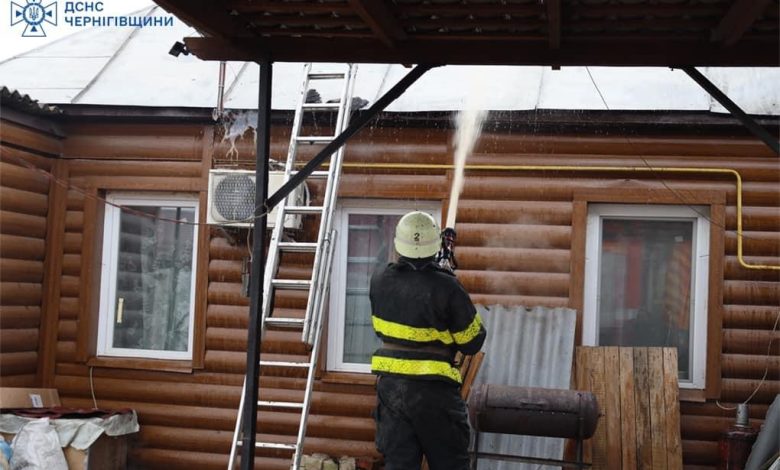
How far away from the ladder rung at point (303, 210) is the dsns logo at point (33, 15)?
495 cm

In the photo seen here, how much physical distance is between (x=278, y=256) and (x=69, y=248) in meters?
2.17

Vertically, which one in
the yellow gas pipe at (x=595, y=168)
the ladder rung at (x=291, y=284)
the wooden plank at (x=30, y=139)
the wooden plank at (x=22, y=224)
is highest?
the wooden plank at (x=30, y=139)

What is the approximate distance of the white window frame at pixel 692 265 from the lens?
7977 millimetres

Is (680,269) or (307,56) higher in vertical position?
(307,56)

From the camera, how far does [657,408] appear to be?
759cm

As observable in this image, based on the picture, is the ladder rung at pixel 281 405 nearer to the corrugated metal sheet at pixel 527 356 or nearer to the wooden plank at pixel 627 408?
the corrugated metal sheet at pixel 527 356

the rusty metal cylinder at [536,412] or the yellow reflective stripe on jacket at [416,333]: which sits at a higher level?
the yellow reflective stripe on jacket at [416,333]

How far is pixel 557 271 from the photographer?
8109 mm

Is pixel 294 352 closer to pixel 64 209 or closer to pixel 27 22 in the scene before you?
pixel 64 209

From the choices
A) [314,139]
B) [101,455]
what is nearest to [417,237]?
[314,139]

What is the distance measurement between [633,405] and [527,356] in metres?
0.92

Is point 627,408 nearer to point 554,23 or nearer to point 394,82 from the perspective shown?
point 394,82

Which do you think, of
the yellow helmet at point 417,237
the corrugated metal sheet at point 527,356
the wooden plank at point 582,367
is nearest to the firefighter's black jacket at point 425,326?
the yellow helmet at point 417,237

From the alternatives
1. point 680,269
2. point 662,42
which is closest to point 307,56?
point 662,42
